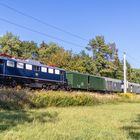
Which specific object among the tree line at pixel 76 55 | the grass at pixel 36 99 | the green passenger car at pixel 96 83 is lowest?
the grass at pixel 36 99

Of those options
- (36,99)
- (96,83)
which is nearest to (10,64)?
(36,99)

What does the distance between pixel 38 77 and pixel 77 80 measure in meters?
11.3

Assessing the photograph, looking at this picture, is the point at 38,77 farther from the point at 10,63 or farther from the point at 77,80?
the point at 77,80

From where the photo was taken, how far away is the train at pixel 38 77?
32769mm

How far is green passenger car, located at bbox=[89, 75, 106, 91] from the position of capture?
53250 millimetres

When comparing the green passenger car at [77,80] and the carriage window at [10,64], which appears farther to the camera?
the green passenger car at [77,80]

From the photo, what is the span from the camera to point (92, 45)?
86.6 m

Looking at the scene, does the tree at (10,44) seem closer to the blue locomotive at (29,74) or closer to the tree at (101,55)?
the tree at (101,55)

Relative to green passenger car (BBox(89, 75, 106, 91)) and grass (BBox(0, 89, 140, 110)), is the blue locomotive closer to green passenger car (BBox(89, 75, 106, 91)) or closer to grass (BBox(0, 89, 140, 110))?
grass (BBox(0, 89, 140, 110))

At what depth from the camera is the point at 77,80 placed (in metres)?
48.3

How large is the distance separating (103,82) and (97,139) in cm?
4745

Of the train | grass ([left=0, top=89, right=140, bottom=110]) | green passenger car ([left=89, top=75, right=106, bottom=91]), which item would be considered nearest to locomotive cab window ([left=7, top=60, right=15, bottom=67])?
the train

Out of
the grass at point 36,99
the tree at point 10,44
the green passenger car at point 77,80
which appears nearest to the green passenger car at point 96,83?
the green passenger car at point 77,80

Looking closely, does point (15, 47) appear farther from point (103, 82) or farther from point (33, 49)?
point (103, 82)
